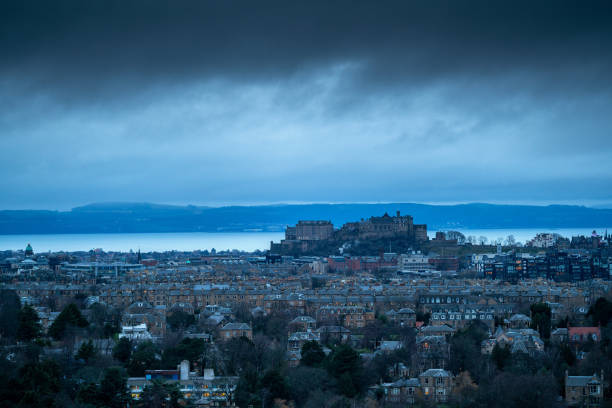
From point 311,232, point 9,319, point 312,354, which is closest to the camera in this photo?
point 312,354

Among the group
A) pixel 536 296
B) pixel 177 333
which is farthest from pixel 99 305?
pixel 536 296

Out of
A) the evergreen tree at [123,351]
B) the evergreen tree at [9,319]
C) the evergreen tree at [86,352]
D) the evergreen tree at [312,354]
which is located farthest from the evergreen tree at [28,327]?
the evergreen tree at [312,354]

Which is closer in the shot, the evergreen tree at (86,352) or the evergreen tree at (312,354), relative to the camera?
the evergreen tree at (86,352)

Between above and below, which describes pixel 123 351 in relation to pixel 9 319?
below

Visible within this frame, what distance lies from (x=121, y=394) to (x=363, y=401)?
7452mm

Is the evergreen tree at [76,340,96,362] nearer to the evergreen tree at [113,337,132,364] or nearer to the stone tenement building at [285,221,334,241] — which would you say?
the evergreen tree at [113,337,132,364]

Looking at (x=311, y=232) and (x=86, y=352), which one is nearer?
(x=86, y=352)

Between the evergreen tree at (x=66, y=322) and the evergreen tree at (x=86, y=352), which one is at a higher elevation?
the evergreen tree at (x=66, y=322)

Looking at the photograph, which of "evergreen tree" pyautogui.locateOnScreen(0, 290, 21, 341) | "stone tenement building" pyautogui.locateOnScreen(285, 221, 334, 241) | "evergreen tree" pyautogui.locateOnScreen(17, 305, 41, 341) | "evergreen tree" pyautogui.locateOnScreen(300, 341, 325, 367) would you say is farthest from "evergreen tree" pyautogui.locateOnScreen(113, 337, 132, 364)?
"stone tenement building" pyautogui.locateOnScreen(285, 221, 334, 241)

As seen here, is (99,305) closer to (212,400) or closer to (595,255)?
(212,400)

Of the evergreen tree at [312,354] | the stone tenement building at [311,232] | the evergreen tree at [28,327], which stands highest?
the stone tenement building at [311,232]

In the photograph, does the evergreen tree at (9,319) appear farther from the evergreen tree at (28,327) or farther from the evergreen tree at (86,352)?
the evergreen tree at (86,352)

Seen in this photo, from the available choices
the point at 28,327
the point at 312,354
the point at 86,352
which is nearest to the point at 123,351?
the point at 86,352

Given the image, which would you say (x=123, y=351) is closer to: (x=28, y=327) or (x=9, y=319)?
(x=28, y=327)
